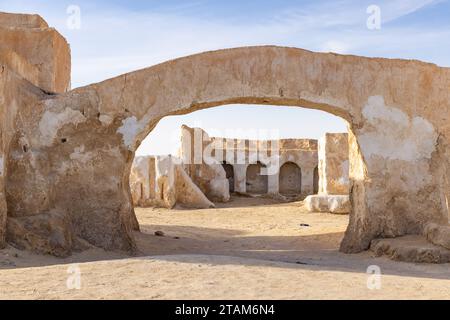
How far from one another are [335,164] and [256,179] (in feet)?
26.7

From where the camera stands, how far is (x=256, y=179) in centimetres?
2523

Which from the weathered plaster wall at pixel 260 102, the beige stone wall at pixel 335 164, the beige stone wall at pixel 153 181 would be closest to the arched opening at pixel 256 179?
the beige stone wall at pixel 335 164

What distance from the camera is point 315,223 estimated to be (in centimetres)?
1391

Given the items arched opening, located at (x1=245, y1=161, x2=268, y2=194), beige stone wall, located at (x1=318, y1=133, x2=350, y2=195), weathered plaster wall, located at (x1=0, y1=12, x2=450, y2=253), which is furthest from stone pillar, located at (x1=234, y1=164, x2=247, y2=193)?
weathered plaster wall, located at (x1=0, y1=12, x2=450, y2=253)

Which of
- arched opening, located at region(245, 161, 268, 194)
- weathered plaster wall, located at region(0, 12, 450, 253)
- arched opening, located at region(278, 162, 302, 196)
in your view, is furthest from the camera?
arched opening, located at region(245, 161, 268, 194)

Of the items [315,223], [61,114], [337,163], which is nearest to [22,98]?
[61,114]

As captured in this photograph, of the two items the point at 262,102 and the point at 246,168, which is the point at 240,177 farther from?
the point at 262,102

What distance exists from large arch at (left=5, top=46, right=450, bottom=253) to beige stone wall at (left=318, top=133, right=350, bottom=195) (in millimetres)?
7845

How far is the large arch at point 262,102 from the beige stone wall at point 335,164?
25.7ft

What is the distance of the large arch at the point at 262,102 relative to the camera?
8461 millimetres

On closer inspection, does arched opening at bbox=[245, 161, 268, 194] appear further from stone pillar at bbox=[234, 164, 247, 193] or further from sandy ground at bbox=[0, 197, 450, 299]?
sandy ground at bbox=[0, 197, 450, 299]

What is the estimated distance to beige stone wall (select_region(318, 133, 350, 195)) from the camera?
17328mm

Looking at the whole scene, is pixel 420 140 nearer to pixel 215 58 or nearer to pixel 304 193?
pixel 215 58

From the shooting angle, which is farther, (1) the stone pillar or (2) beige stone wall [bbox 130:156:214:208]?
(1) the stone pillar
